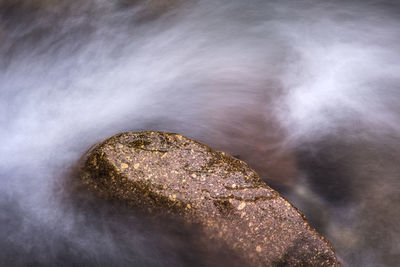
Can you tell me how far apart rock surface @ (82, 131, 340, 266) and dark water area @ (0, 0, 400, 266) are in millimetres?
172

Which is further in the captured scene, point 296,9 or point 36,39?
point 296,9

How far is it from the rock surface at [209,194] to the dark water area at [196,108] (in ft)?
0.56

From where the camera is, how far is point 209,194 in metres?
3.34

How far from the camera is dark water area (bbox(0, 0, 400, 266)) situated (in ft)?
11.4

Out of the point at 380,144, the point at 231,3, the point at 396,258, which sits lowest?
the point at 396,258

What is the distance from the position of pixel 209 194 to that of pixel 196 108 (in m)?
1.57

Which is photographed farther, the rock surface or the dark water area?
the dark water area

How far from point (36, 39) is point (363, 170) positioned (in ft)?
16.8

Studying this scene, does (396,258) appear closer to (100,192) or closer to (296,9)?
(100,192)

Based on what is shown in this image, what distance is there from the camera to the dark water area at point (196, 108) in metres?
3.48

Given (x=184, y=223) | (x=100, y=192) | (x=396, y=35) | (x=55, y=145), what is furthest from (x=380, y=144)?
(x=55, y=145)

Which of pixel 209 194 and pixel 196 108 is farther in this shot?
pixel 196 108

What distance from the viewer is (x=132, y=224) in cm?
338

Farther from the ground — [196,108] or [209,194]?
[196,108]
